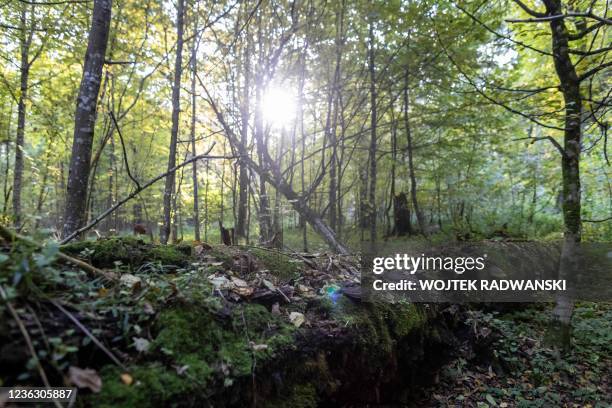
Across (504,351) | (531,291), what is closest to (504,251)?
(531,291)

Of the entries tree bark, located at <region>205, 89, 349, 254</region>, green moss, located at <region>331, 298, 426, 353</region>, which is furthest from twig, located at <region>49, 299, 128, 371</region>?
tree bark, located at <region>205, 89, 349, 254</region>

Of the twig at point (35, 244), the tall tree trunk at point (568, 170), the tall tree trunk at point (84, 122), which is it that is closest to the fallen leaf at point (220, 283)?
the twig at point (35, 244)

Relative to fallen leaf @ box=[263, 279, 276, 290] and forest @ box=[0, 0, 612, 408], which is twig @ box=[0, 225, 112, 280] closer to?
forest @ box=[0, 0, 612, 408]

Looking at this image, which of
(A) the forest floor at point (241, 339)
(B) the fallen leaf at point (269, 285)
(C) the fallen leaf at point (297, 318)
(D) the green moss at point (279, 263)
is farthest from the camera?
(D) the green moss at point (279, 263)

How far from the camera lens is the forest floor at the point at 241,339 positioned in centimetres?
110

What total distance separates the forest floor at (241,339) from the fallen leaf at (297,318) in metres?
0.02

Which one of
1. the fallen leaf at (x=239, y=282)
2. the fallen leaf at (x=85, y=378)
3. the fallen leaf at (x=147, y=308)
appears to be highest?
the fallen leaf at (x=147, y=308)

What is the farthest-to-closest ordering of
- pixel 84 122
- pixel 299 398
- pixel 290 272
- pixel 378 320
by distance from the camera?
1. pixel 84 122
2. pixel 290 272
3. pixel 378 320
4. pixel 299 398

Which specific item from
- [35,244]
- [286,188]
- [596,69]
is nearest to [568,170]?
[596,69]

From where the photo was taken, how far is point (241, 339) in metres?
1.62

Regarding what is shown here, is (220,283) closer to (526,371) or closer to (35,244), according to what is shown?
(35,244)

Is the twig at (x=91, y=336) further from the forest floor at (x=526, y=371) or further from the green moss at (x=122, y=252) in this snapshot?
the forest floor at (x=526, y=371)

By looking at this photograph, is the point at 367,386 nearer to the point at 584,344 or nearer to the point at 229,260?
the point at 229,260

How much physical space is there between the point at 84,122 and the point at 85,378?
8.97ft
